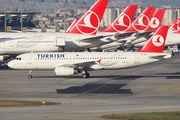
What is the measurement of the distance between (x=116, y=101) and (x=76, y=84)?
505 inches

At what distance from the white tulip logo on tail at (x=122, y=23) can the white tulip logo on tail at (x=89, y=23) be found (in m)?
17.8

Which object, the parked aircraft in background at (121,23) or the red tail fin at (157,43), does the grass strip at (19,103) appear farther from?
the parked aircraft in background at (121,23)

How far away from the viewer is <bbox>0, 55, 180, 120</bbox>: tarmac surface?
23.7 metres

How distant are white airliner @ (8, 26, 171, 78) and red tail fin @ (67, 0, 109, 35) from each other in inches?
701

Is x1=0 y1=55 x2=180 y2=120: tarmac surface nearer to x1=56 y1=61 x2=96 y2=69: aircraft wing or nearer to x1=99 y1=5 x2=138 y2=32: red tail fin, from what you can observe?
x1=56 y1=61 x2=96 y2=69: aircraft wing

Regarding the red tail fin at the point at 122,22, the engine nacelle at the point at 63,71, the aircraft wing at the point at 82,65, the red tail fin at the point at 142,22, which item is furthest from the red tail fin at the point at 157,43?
the red tail fin at the point at 142,22

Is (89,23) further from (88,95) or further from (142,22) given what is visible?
(142,22)

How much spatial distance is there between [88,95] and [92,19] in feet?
109

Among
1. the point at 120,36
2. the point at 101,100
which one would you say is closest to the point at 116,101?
the point at 101,100

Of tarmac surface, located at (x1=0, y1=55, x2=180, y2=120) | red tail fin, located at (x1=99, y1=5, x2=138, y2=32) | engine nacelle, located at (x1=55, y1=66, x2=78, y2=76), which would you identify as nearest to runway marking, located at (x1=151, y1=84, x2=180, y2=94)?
tarmac surface, located at (x1=0, y1=55, x2=180, y2=120)

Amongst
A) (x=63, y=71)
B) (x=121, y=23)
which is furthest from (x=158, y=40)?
(x=121, y=23)

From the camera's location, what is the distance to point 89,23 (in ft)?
217

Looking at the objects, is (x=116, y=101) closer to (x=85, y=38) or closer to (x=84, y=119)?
(x=84, y=119)

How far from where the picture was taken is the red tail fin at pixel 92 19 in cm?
6544
